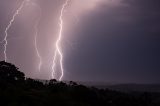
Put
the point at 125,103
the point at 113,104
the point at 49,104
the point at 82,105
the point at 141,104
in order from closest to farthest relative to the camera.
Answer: the point at 49,104 < the point at 82,105 < the point at 113,104 < the point at 125,103 < the point at 141,104

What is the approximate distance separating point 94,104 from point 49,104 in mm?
15554

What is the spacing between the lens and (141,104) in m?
95.4

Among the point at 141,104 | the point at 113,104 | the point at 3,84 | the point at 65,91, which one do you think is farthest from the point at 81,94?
the point at 141,104

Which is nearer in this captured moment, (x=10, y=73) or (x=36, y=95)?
→ (x=36, y=95)

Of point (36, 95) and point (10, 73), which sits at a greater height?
point (10, 73)

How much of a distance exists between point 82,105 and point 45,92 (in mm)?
7096

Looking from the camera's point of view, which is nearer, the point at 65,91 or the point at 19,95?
the point at 19,95

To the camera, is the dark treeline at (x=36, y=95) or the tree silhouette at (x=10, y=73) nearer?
the dark treeline at (x=36, y=95)

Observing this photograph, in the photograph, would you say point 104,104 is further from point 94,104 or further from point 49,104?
point 49,104

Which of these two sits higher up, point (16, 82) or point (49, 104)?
point (16, 82)

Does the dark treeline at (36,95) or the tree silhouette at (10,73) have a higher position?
the tree silhouette at (10,73)

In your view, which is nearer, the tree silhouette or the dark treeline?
the dark treeline

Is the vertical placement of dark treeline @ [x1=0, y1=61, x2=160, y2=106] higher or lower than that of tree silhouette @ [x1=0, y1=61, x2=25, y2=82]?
lower

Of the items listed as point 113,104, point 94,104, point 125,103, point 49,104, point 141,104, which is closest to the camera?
point 49,104
